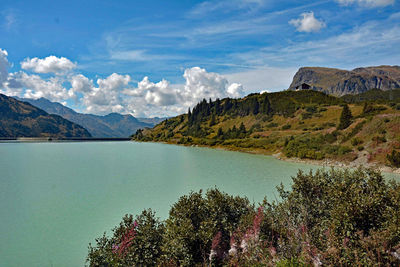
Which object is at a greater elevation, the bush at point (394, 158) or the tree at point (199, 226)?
the tree at point (199, 226)

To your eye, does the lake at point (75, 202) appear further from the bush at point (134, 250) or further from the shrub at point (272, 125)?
the shrub at point (272, 125)

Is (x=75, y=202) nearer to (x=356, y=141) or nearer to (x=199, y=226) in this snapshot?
(x=199, y=226)

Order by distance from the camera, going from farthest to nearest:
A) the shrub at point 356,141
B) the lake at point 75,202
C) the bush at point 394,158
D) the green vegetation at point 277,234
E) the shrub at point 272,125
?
the shrub at point 272,125
the shrub at point 356,141
the bush at point 394,158
the lake at point 75,202
the green vegetation at point 277,234

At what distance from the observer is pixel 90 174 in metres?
59.8

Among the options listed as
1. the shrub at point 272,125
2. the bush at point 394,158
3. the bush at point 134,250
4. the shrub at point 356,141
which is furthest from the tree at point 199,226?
the shrub at point 272,125

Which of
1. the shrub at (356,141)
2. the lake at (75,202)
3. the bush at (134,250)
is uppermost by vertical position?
the shrub at (356,141)

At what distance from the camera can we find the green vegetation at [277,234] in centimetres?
1127

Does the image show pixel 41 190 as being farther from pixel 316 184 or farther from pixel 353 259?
pixel 353 259

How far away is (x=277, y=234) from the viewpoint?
636 inches

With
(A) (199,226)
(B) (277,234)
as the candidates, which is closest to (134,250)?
(A) (199,226)

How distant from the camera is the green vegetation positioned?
11.3 metres

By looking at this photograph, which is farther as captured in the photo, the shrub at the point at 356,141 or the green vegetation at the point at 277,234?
the shrub at the point at 356,141

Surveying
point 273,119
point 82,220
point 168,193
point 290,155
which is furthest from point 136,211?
point 273,119

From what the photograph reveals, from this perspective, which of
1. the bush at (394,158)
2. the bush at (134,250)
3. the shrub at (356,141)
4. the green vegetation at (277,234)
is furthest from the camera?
the shrub at (356,141)
